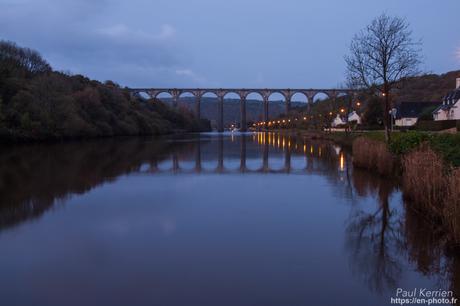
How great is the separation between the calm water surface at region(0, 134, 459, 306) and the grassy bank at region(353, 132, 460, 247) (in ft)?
1.43

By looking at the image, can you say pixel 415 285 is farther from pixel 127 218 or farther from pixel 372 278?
pixel 127 218

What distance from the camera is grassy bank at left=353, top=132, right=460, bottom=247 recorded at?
7504mm

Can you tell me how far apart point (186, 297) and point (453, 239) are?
15.2 ft

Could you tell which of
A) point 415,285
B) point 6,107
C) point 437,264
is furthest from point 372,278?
point 6,107

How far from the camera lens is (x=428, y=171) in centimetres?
964

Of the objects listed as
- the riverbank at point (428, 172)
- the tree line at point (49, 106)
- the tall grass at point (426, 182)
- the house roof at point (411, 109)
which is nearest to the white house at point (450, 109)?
the house roof at point (411, 109)

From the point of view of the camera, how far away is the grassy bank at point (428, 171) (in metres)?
7.50

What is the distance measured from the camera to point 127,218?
9969 mm

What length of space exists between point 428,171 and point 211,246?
500cm

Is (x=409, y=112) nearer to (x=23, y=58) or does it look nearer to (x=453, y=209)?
(x=23, y=58)

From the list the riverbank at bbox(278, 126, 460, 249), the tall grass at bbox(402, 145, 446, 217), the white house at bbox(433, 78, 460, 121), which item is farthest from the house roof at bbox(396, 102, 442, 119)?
the tall grass at bbox(402, 145, 446, 217)

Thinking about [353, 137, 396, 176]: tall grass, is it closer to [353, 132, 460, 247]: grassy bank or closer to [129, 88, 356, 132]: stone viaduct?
[353, 132, 460, 247]: grassy bank

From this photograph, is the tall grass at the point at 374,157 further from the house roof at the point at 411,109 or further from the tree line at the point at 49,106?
the house roof at the point at 411,109

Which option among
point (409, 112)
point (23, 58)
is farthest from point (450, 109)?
point (23, 58)
